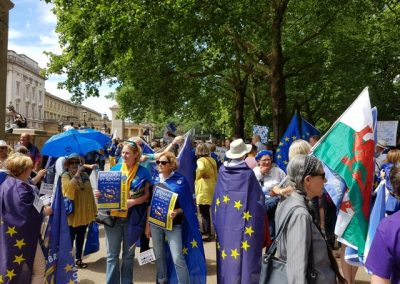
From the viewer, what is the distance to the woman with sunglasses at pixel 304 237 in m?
2.66

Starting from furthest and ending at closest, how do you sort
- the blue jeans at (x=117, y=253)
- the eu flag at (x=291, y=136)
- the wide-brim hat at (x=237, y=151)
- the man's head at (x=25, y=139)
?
1. the eu flag at (x=291, y=136)
2. the man's head at (x=25, y=139)
3. the blue jeans at (x=117, y=253)
4. the wide-brim hat at (x=237, y=151)

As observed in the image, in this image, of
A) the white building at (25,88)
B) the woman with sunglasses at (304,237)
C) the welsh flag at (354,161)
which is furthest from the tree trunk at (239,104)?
the white building at (25,88)

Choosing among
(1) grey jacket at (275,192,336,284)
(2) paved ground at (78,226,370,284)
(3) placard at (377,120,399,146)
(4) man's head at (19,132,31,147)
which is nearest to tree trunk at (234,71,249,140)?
(3) placard at (377,120,399,146)

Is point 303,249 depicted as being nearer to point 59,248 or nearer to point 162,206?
point 162,206

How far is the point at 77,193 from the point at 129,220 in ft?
4.31

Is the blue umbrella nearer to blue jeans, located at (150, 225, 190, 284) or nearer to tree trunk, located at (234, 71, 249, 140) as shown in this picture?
blue jeans, located at (150, 225, 190, 284)

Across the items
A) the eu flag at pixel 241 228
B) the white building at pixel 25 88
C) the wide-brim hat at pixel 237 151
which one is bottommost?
the eu flag at pixel 241 228

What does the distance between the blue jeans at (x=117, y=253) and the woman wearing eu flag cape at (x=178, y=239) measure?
308 millimetres

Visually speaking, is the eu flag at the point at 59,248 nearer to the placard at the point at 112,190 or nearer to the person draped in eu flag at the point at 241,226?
the placard at the point at 112,190

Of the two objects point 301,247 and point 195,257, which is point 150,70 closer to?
point 195,257

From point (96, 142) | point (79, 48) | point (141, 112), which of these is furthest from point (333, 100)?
point (96, 142)

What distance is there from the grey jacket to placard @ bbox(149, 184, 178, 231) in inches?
94.3

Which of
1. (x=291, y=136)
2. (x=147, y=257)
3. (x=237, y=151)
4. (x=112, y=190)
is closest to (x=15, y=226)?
(x=112, y=190)

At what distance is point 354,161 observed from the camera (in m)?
4.49
